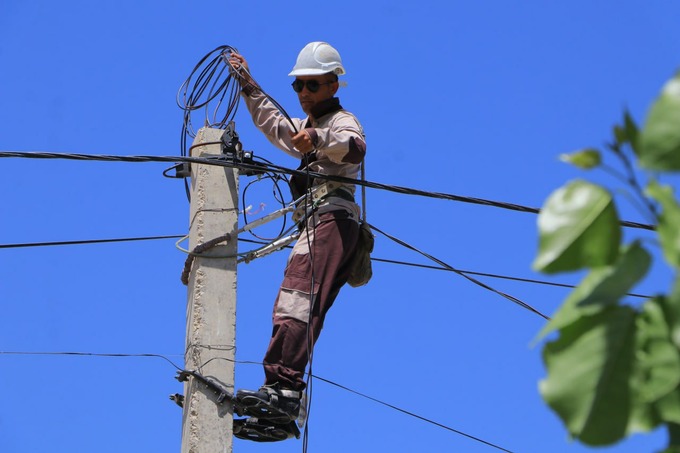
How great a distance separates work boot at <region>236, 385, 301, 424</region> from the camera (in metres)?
6.20

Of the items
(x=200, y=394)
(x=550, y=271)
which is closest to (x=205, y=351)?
(x=200, y=394)

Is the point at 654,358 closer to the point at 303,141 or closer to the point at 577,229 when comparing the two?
the point at 577,229

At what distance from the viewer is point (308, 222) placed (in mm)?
6805

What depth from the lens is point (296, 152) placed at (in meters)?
7.01

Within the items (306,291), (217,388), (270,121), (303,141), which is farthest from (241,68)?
(217,388)

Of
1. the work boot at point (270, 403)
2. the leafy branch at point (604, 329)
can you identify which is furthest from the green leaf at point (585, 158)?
the work boot at point (270, 403)

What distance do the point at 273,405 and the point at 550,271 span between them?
4.79 m

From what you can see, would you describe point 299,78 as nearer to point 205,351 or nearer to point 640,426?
point 205,351

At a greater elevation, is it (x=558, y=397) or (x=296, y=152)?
(x=296, y=152)

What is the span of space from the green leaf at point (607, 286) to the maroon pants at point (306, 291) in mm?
4834

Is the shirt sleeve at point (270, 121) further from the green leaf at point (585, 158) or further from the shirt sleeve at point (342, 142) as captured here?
the green leaf at point (585, 158)

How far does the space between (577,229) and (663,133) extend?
6.5 inches

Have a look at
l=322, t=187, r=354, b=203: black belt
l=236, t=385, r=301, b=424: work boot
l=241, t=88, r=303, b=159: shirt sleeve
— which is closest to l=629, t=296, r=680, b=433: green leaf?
l=236, t=385, r=301, b=424: work boot

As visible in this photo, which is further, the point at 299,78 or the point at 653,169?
the point at 299,78
